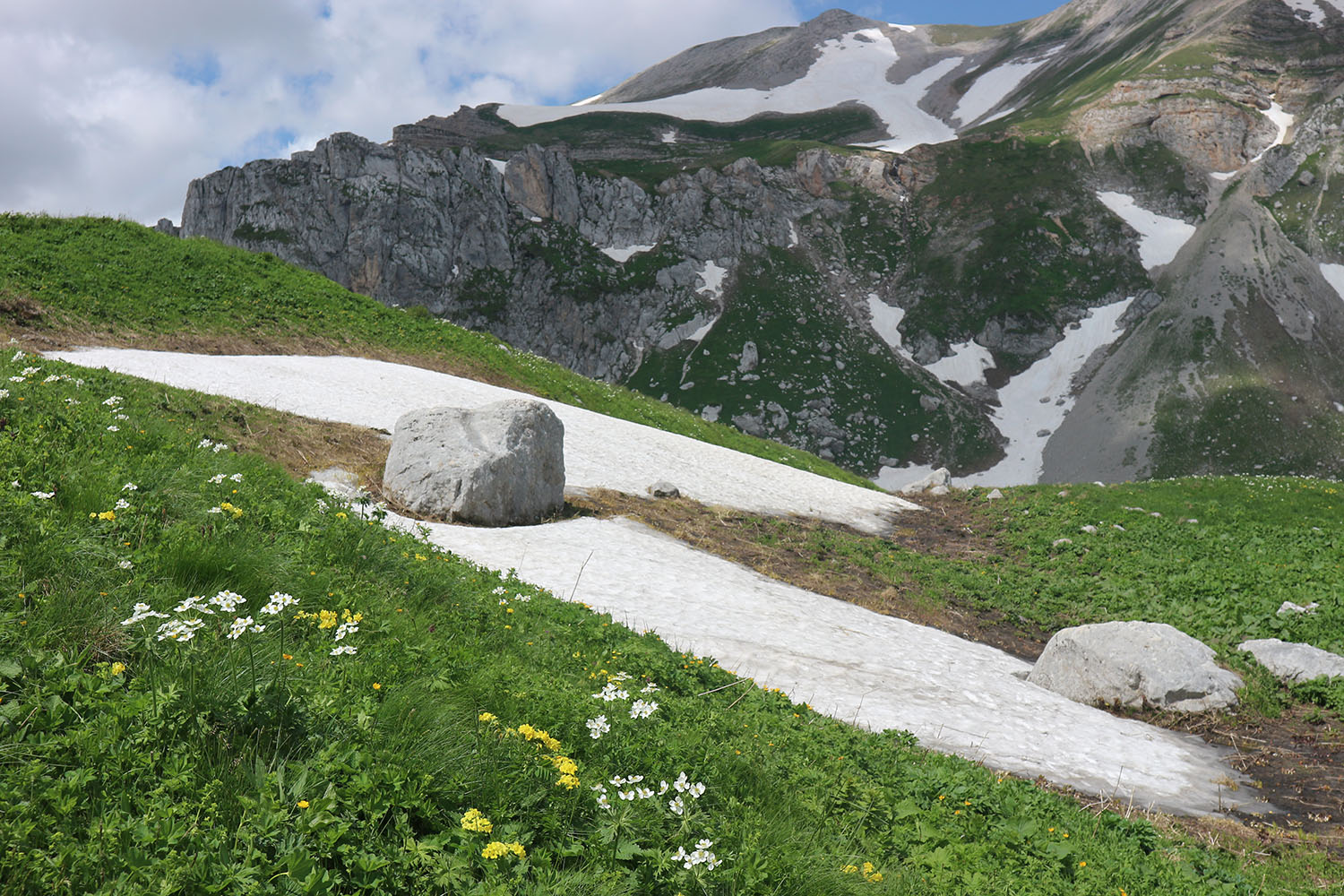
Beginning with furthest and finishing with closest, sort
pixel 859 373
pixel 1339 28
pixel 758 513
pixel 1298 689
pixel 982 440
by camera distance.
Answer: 1. pixel 1339 28
2. pixel 859 373
3. pixel 982 440
4. pixel 758 513
5. pixel 1298 689

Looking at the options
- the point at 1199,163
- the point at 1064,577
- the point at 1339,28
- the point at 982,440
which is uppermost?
the point at 1339,28

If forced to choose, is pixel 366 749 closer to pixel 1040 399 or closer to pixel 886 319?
pixel 1040 399

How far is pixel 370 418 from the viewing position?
21.1 metres

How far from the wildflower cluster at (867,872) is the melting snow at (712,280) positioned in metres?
129

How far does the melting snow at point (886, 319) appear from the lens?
409ft

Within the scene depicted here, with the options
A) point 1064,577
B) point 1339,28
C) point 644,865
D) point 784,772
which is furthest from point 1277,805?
point 1339,28

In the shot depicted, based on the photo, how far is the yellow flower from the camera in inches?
148

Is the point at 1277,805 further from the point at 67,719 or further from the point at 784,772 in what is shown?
the point at 67,719

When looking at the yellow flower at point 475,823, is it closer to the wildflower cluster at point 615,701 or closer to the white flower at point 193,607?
the wildflower cluster at point 615,701

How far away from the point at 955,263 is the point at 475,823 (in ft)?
476

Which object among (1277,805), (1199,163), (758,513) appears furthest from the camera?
(1199,163)

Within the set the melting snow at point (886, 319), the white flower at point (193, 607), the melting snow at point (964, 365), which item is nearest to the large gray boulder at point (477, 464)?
the white flower at point (193, 607)

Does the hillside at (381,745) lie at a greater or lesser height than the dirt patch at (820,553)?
greater

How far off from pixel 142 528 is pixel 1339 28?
220 metres
